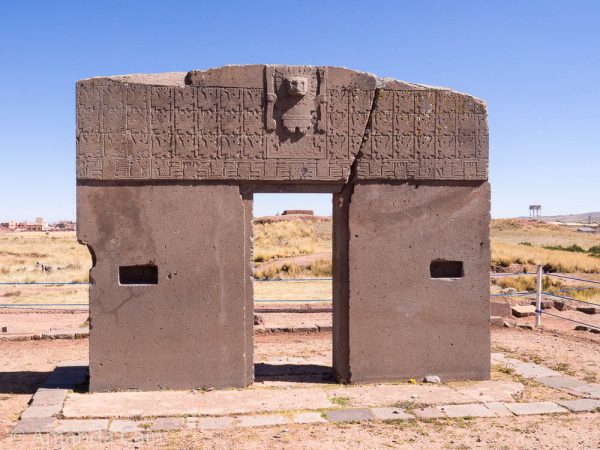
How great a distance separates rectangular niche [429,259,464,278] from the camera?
7.42 m

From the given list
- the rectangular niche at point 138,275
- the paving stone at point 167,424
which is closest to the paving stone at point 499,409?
the paving stone at point 167,424

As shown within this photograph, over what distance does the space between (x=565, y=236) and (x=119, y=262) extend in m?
51.6

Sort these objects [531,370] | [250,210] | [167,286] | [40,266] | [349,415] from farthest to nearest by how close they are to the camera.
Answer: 1. [40,266]
2. [531,370]
3. [250,210]
4. [167,286]
5. [349,415]

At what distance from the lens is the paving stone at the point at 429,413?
6032mm

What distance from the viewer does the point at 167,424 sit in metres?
5.79

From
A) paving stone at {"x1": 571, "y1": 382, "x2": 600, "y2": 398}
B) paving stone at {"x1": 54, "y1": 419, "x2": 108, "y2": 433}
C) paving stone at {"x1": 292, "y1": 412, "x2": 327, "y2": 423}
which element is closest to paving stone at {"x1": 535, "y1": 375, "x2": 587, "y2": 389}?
paving stone at {"x1": 571, "y1": 382, "x2": 600, "y2": 398}

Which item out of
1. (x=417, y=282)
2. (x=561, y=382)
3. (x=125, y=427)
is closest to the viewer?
(x=125, y=427)

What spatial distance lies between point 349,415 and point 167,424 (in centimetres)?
180

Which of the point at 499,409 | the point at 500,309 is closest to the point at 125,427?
the point at 499,409

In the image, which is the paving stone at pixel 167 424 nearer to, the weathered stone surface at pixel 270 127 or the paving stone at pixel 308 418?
the paving stone at pixel 308 418

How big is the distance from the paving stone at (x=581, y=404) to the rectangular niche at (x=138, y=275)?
477 centimetres

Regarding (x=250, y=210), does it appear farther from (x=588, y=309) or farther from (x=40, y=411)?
(x=588, y=309)

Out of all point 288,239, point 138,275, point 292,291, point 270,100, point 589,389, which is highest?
point 270,100

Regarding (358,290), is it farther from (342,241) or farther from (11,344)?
(11,344)
